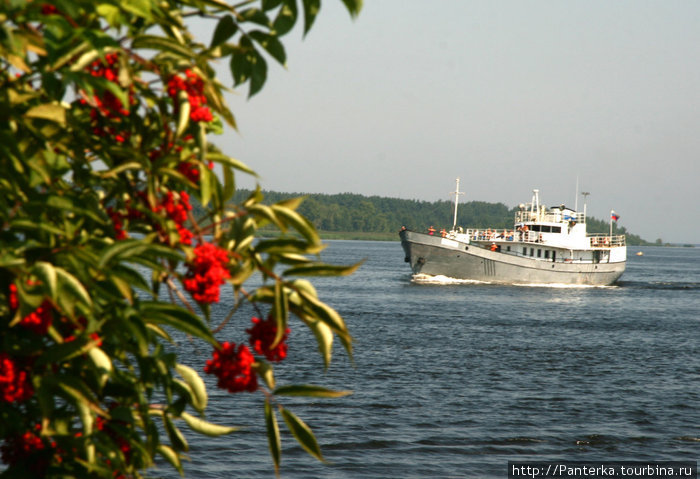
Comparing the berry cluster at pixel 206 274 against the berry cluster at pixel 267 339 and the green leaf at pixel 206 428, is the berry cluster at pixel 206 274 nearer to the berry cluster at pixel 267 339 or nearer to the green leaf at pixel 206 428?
the berry cluster at pixel 267 339

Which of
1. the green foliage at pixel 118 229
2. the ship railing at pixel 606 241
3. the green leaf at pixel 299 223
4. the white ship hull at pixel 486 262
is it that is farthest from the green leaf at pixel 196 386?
the ship railing at pixel 606 241

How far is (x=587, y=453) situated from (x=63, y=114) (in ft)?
50.5

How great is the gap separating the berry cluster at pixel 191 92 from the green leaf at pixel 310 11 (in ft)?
1.18

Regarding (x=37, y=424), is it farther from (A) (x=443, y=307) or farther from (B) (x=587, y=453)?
(A) (x=443, y=307)

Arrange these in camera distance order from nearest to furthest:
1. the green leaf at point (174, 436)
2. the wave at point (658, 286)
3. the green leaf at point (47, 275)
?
1. the green leaf at point (47, 275)
2. the green leaf at point (174, 436)
3. the wave at point (658, 286)

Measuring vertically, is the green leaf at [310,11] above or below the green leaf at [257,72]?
above

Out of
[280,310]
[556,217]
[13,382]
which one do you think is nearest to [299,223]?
[280,310]

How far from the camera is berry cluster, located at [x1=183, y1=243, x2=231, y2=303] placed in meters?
2.13

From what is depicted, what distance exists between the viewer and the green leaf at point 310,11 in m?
2.19

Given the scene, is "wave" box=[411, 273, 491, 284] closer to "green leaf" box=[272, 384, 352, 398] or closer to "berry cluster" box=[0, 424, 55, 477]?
"green leaf" box=[272, 384, 352, 398]

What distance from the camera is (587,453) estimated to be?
15.7 m

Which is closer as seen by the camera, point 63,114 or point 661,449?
point 63,114

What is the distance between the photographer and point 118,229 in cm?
Result: 235

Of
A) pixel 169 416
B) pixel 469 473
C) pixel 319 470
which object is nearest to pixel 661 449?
pixel 469 473
